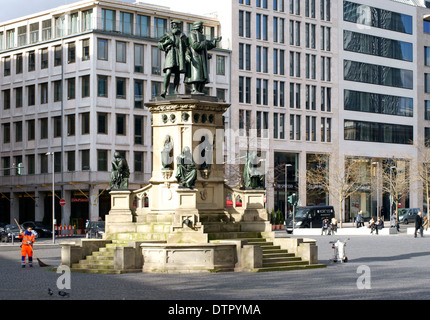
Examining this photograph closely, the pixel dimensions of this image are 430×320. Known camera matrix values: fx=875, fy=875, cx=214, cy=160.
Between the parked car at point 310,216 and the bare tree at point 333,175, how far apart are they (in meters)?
Result: 9.01

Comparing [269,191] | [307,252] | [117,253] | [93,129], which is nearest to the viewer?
[117,253]

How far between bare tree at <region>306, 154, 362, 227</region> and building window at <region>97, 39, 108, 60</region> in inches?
967

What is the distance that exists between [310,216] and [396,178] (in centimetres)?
2052

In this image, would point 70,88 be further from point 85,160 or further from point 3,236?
point 3,236

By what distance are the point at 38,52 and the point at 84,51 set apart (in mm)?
6113

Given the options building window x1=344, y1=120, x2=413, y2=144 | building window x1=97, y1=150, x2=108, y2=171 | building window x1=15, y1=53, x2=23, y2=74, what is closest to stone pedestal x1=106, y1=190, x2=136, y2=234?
building window x1=97, y1=150, x2=108, y2=171

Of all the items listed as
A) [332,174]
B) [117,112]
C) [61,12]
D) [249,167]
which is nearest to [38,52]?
[61,12]

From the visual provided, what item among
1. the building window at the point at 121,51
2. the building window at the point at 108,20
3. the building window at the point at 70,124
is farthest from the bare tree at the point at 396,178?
the building window at the point at 70,124

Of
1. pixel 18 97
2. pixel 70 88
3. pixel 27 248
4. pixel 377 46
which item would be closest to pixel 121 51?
pixel 70 88

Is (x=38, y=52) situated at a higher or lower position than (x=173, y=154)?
higher

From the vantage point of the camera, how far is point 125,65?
78500 mm

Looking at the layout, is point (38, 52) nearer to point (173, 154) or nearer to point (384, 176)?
point (384, 176)

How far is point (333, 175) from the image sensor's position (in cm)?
8912

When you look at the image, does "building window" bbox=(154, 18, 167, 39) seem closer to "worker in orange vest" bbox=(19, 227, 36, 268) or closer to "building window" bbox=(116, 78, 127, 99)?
"building window" bbox=(116, 78, 127, 99)
